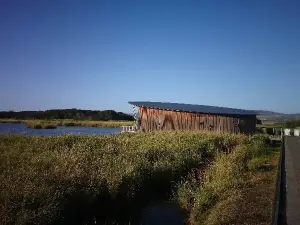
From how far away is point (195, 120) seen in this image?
33969 millimetres

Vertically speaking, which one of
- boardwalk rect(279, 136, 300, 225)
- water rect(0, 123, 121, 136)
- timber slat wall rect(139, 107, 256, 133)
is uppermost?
timber slat wall rect(139, 107, 256, 133)

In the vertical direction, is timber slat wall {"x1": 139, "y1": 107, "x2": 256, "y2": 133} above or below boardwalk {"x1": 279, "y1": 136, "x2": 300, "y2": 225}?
above

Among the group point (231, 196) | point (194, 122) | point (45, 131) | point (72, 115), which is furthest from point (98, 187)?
point (72, 115)

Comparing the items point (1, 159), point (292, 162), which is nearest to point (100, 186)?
point (1, 159)

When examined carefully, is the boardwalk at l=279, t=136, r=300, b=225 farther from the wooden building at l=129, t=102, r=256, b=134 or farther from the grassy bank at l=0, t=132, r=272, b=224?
the wooden building at l=129, t=102, r=256, b=134

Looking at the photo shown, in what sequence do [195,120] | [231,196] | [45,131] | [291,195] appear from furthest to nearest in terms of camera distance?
[45,131] → [195,120] → [291,195] → [231,196]

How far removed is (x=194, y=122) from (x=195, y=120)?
0.69 ft

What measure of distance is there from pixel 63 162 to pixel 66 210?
3.70m

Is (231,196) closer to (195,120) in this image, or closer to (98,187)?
(98,187)

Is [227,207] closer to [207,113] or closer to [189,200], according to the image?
[189,200]

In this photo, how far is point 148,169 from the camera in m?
12.8

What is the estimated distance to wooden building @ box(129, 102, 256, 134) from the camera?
110ft

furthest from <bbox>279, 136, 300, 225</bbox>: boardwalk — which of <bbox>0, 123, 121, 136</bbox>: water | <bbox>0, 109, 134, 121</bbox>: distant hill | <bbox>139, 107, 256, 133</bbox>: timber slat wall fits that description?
<bbox>0, 109, 134, 121</bbox>: distant hill

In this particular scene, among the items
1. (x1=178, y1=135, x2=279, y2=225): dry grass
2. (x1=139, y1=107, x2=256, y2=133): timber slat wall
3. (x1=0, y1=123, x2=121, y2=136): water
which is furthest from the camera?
(x1=139, y1=107, x2=256, y2=133): timber slat wall
